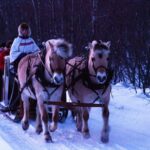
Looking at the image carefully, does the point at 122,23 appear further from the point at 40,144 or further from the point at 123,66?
the point at 40,144

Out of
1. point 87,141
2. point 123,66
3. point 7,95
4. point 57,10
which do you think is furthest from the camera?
point 57,10

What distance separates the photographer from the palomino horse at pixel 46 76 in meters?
6.57

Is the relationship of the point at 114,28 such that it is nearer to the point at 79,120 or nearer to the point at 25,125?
the point at 79,120

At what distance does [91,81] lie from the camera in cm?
686

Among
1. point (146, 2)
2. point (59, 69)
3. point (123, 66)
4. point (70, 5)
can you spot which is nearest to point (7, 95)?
point (59, 69)

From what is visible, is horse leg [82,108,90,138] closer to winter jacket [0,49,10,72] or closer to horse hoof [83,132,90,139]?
horse hoof [83,132,90,139]

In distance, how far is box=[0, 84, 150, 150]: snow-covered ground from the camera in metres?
6.61

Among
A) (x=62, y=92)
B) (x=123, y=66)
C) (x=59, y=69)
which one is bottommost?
(x=123, y=66)

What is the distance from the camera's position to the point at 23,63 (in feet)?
26.1

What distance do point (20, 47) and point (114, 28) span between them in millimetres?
5589

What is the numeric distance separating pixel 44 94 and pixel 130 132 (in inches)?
68.7

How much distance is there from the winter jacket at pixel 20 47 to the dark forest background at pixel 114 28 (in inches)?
152

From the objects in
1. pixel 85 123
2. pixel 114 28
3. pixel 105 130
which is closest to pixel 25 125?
pixel 85 123

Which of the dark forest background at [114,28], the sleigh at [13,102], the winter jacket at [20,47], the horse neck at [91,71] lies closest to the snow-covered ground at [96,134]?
the sleigh at [13,102]
